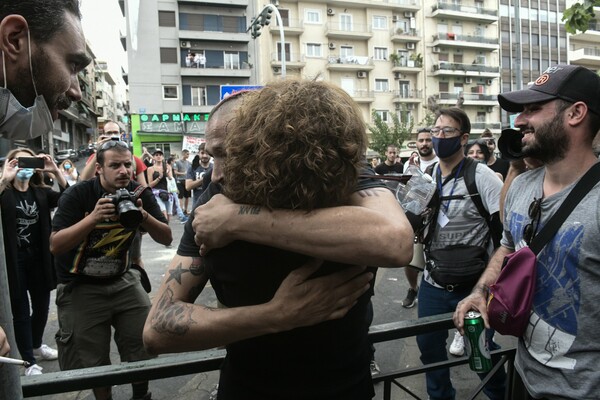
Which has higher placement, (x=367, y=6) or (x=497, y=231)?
(x=367, y=6)

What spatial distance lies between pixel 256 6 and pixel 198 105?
9.63m

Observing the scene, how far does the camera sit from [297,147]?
1.00 meters

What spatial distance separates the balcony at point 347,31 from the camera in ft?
119

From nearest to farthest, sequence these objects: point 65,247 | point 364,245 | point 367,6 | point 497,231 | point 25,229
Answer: point 364,245, point 65,247, point 497,231, point 25,229, point 367,6

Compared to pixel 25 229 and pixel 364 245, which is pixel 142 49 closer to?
pixel 25 229

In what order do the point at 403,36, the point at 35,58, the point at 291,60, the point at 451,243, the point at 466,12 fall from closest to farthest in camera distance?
1. the point at 35,58
2. the point at 451,243
3. the point at 291,60
4. the point at 403,36
5. the point at 466,12

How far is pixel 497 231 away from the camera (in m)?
2.93

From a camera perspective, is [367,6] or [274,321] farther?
[367,6]

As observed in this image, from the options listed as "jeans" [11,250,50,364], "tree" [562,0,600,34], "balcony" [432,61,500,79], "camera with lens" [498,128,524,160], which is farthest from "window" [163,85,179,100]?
"camera with lens" [498,128,524,160]

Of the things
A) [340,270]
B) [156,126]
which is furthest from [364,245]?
[156,126]

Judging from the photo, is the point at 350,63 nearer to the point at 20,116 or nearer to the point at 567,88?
the point at 567,88

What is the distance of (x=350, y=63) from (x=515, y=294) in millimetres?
37358

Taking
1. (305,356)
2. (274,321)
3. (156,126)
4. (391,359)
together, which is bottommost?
(391,359)

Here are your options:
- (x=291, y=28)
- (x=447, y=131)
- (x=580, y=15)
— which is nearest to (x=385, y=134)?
(x=291, y=28)
